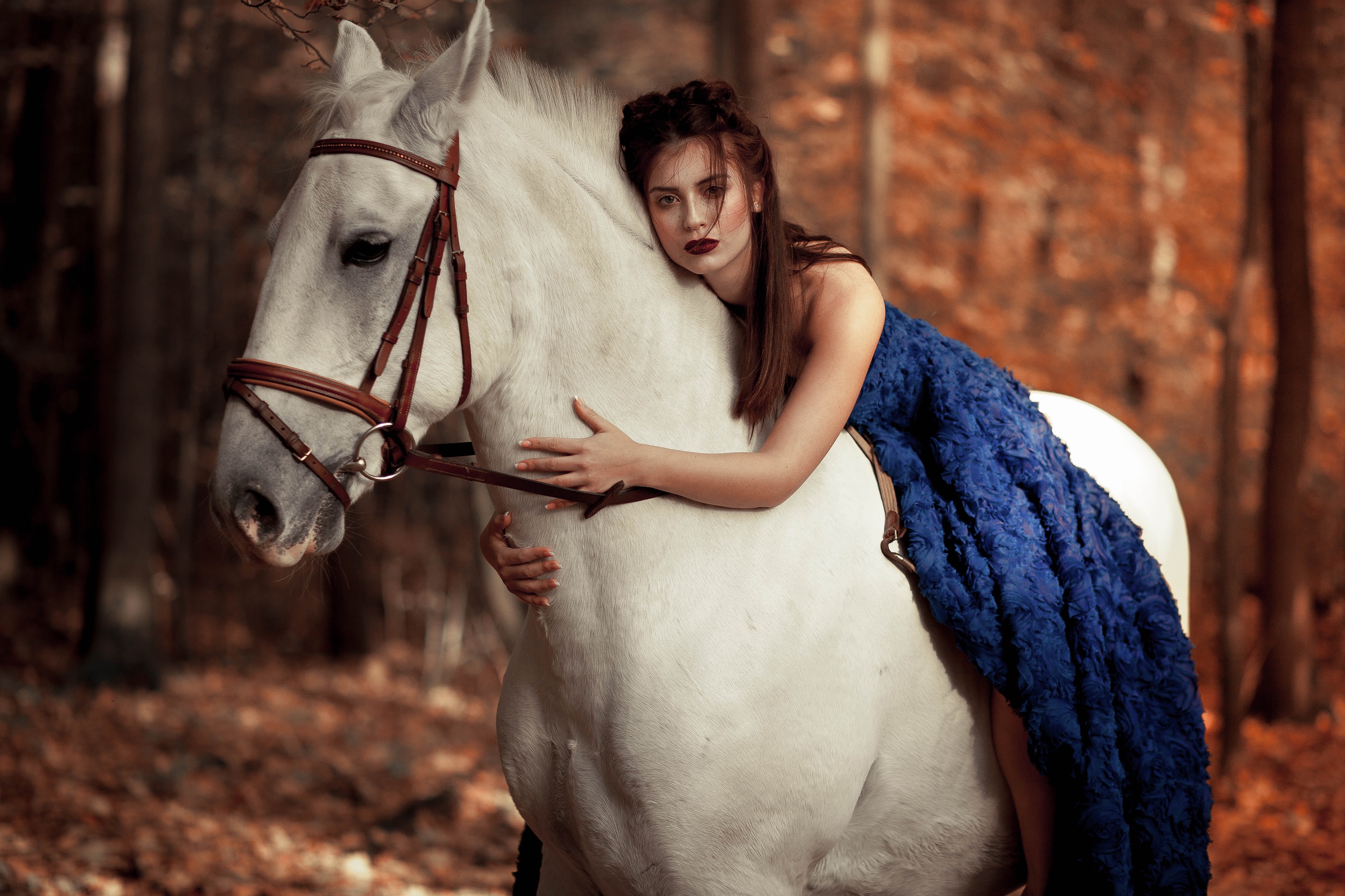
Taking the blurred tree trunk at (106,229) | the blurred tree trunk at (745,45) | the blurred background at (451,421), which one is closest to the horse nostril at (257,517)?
the blurred background at (451,421)

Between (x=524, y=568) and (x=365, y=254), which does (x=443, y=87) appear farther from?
(x=524, y=568)

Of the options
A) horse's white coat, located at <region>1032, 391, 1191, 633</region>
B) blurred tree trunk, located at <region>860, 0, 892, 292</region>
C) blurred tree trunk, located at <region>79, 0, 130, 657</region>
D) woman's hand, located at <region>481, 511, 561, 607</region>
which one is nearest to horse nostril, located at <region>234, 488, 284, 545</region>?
woman's hand, located at <region>481, 511, 561, 607</region>

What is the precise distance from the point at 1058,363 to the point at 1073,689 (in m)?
10.7

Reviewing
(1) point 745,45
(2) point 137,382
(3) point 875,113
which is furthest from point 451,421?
(3) point 875,113

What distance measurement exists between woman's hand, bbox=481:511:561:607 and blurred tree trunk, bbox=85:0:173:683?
6.97 metres

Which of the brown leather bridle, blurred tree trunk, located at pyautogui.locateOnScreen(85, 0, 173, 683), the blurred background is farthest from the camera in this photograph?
blurred tree trunk, located at pyautogui.locateOnScreen(85, 0, 173, 683)

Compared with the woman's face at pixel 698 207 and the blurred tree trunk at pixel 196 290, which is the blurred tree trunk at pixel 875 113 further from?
the woman's face at pixel 698 207

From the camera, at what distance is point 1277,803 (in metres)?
5.74

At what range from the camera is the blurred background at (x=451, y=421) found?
5.39m

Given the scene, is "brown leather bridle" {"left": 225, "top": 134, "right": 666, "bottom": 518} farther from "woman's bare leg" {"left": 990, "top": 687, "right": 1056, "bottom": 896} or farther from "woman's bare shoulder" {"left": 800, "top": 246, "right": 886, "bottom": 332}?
"woman's bare leg" {"left": 990, "top": 687, "right": 1056, "bottom": 896}

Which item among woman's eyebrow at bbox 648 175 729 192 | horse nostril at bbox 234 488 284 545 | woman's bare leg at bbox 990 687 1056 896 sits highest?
woman's eyebrow at bbox 648 175 729 192

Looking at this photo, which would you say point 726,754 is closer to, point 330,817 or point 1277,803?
point 330,817

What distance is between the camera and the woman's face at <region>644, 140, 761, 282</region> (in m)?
2.13

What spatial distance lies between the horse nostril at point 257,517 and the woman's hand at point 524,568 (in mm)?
464
